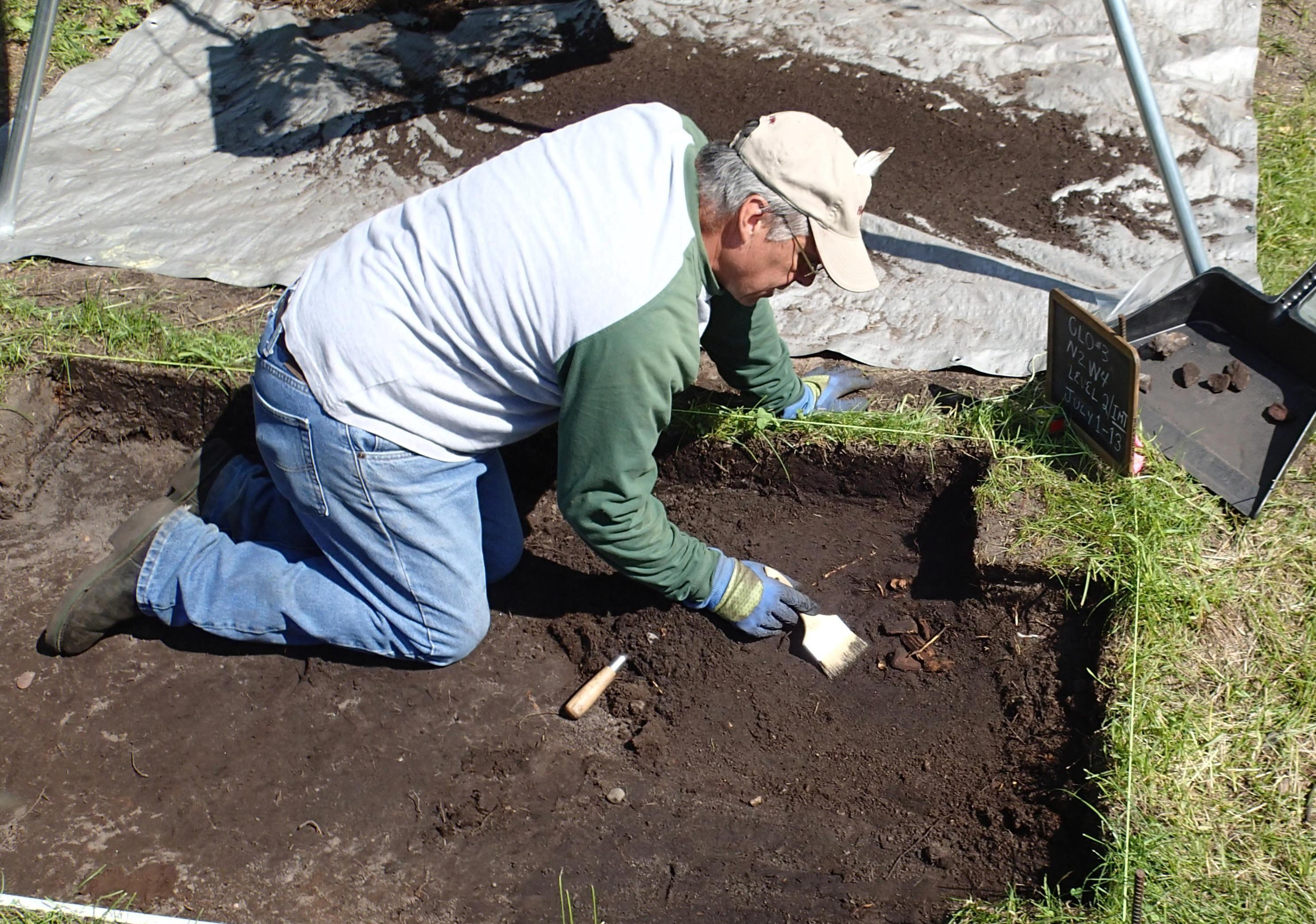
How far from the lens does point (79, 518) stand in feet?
9.88

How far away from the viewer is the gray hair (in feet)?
6.15

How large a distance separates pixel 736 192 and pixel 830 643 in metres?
1.17

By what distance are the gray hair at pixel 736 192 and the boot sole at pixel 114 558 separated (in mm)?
1692

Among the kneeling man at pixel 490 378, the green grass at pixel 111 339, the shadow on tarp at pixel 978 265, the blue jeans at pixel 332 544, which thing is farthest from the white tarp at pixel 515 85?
the blue jeans at pixel 332 544

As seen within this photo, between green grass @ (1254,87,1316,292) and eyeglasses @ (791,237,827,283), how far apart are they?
194 centimetres

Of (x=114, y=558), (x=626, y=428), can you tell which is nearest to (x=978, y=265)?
(x=626, y=428)

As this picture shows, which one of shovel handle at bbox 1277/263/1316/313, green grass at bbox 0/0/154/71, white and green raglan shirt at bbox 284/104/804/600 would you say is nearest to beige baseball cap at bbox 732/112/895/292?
white and green raglan shirt at bbox 284/104/804/600

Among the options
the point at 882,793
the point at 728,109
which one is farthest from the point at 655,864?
the point at 728,109

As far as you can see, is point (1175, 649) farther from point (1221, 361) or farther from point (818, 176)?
point (818, 176)

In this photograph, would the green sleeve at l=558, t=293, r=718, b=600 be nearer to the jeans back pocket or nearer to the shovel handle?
the jeans back pocket

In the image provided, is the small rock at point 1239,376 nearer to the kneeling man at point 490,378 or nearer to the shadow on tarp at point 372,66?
the kneeling man at point 490,378

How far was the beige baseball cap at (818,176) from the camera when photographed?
1841 mm

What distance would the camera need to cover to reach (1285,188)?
3521mm

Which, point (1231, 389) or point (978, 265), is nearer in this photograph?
point (1231, 389)
